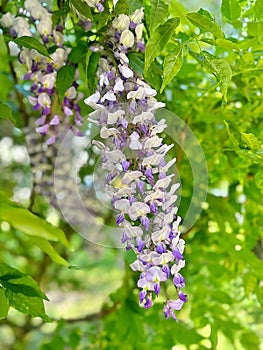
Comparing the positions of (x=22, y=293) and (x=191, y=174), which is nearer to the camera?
(x=22, y=293)

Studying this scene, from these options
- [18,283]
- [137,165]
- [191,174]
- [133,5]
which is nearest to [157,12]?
[133,5]

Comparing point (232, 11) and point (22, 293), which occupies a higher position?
point (232, 11)

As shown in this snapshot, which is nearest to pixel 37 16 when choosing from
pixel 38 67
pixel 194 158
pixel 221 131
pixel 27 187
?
pixel 38 67

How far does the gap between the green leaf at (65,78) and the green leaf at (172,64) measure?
5.9 inches

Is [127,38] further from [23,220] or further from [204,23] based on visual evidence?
[23,220]

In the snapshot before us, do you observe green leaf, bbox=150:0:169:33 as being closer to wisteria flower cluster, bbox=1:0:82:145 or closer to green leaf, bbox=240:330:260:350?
wisteria flower cluster, bbox=1:0:82:145

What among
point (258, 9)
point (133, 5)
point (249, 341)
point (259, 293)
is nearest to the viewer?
point (133, 5)

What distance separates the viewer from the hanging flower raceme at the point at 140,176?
51 cm

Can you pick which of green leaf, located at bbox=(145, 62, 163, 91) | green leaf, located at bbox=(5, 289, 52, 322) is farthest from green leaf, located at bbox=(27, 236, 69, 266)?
green leaf, located at bbox=(145, 62, 163, 91)

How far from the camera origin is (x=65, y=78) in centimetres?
64

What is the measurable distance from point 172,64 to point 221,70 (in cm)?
4

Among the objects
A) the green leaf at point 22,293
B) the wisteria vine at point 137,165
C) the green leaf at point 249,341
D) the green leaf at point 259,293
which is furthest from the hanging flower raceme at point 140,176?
the green leaf at point 249,341

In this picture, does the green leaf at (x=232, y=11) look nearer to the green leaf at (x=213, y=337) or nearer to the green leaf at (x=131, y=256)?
the green leaf at (x=131, y=256)

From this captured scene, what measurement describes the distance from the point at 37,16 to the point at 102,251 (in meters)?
1.45
